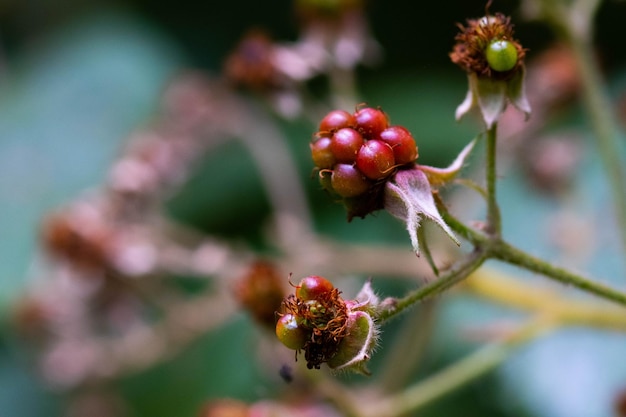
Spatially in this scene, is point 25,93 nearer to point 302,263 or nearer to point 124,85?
point 124,85

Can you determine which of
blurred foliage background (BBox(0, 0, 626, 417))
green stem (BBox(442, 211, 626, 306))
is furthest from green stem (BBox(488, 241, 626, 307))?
blurred foliage background (BBox(0, 0, 626, 417))

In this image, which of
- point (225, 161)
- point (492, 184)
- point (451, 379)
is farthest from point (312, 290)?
point (225, 161)

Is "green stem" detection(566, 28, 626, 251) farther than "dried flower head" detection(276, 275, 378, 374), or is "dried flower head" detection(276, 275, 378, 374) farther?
"green stem" detection(566, 28, 626, 251)

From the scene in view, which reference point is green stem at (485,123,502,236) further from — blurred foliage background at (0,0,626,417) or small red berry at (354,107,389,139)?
blurred foliage background at (0,0,626,417)

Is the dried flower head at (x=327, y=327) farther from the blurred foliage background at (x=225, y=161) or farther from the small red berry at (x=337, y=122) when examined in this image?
the blurred foliage background at (x=225, y=161)

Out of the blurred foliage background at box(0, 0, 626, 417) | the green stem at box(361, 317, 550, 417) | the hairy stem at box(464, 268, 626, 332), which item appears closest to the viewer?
the green stem at box(361, 317, 550, 417)

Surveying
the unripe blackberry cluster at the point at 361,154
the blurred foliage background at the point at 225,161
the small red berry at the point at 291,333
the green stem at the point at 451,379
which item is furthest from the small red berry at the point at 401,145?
the blurred foliage background at the point at 225,161
